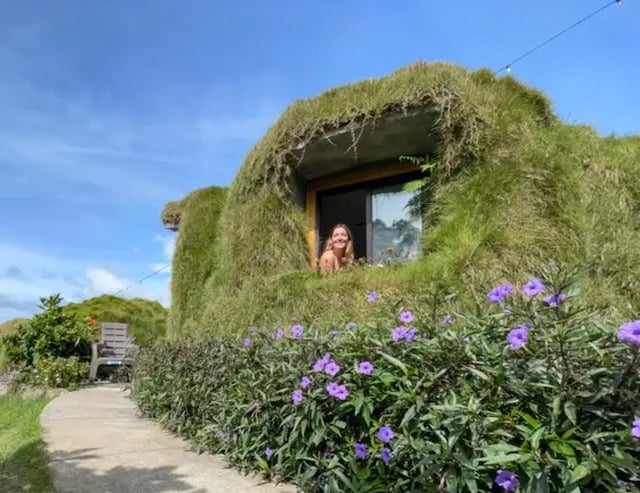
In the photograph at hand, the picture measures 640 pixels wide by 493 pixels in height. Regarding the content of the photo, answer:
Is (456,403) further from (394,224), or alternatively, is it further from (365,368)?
(394,224)

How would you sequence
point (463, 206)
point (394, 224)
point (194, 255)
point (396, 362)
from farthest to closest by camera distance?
point (194, 255) < point (394, 224) < point (463, 206) < point (396, 362)

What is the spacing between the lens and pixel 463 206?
5.27 m

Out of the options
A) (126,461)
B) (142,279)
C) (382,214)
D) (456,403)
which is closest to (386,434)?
(456,403)

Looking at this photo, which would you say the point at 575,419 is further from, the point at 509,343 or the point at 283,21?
the point at 283,21

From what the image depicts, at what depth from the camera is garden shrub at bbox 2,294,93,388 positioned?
24.8ft

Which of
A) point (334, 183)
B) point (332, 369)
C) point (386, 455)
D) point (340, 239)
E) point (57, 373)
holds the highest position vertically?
point (334, 183)

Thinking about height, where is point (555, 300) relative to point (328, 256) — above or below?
below

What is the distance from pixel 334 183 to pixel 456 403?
5875mm

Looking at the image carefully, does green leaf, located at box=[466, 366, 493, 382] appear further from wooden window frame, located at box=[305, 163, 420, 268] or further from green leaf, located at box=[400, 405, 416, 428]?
wooden window frame, located at box=[305, 163, 420, 268]

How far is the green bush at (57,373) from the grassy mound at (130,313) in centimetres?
552

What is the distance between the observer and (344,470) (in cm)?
241

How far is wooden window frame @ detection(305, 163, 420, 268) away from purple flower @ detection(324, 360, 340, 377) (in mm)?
4627

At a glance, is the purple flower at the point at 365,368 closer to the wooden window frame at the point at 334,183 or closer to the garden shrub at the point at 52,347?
the wooden window frame at the point at 334,183

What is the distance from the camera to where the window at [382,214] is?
6.80 m
